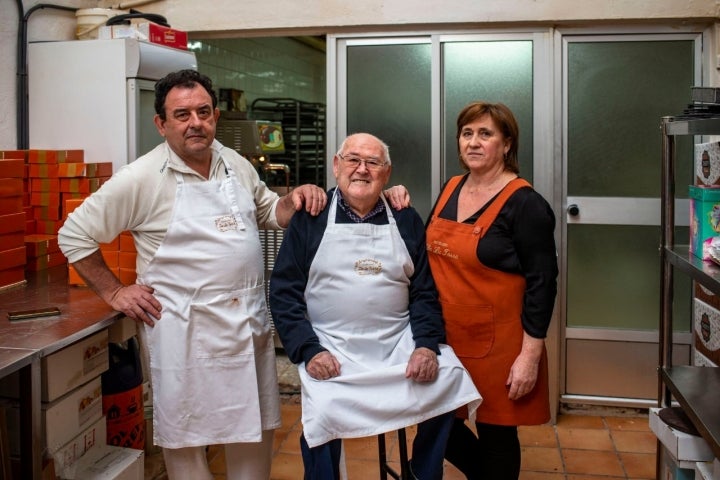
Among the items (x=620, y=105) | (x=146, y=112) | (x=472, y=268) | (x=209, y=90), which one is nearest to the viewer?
(x=472, y=268)

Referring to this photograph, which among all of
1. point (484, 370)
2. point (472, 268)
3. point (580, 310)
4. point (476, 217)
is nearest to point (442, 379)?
point (484, 370)

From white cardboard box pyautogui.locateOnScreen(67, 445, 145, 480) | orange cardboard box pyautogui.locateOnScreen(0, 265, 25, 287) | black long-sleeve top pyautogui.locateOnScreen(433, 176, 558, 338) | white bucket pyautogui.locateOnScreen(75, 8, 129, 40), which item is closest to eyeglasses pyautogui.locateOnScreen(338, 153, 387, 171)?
black long-sleeve top pyautogui.locateOnScreen(433, 176, 558, 338)

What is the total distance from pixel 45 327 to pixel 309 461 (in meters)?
0.90

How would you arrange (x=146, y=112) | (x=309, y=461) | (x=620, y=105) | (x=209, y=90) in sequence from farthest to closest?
(x=620, y=105) → (x=146, y=112) → (x=209, y=90) → (x=309, y=461)

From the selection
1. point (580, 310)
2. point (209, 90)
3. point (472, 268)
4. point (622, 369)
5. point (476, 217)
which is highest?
point (209, 90)

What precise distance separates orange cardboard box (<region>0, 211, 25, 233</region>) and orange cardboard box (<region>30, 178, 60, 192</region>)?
35cm

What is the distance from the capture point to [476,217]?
90.3 inches

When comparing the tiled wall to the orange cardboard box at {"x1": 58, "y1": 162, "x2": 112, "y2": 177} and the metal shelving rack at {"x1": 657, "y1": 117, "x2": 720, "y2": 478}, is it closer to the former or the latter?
the orange cardboard box at {"x1": 58, "y1": 162, "x2": 112, "y2": 177}

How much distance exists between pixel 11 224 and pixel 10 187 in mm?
140

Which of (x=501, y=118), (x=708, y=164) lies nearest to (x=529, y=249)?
(x=501, y=118)

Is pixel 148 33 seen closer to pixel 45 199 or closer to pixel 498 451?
pixel 45 199

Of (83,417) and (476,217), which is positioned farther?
(83,417)

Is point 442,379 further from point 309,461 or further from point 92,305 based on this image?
point 92,305

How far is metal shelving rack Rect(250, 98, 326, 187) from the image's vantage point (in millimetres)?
6023
